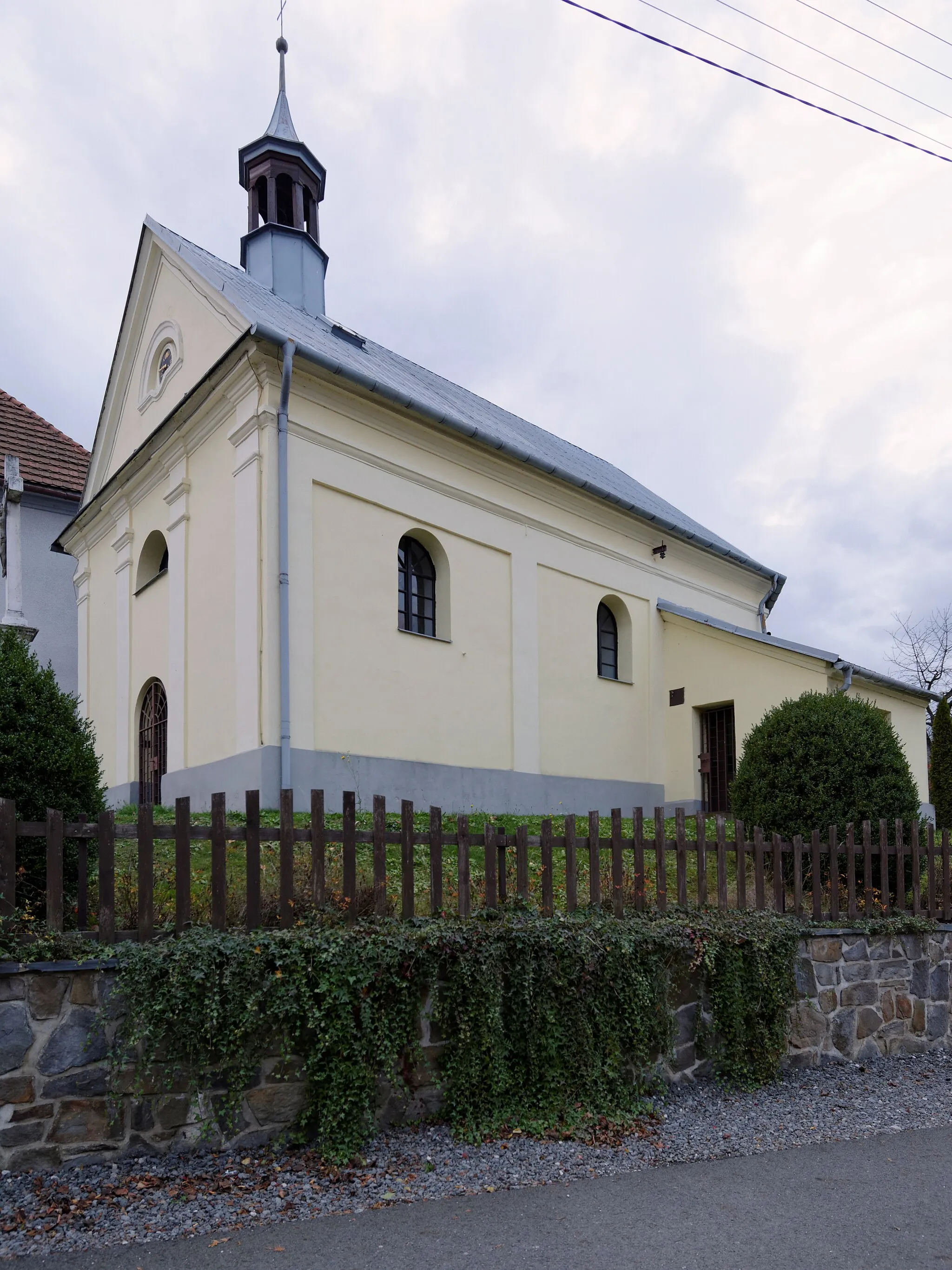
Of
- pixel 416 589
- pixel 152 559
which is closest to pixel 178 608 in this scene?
pixel 152 559

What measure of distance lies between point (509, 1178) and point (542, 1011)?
0.93 metres

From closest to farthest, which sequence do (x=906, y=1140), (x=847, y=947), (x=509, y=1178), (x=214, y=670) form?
(x=509, y=1178)
(x=906, y=1140)
(x=847, y=947)
(x=214, y=670)

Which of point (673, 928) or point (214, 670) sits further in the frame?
point (214, 670)

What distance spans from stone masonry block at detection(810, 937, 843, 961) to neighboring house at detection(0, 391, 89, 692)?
14214 mm

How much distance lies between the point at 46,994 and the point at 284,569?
777 centimetres

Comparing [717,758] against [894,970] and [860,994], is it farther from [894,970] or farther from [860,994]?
[860,994]

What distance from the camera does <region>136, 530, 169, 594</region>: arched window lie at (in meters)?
15.7

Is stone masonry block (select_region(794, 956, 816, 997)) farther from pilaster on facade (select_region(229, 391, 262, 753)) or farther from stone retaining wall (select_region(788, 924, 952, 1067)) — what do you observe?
pilaster on facade (select_region(229, 391, 262, 753))

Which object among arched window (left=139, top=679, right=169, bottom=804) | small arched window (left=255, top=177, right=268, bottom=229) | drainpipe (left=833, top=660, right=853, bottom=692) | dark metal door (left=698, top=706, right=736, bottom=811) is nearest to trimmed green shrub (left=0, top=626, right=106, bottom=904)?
arched window (left=139, top=679, right=169, bottom=804)

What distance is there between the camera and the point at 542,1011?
566 centimetres

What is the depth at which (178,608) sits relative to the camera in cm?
1409

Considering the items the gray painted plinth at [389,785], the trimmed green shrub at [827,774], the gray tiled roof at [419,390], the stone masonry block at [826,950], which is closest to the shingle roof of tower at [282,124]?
the gray tiled roof at [419,390]

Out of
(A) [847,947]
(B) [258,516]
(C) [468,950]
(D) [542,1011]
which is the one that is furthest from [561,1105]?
(B) [258,516]

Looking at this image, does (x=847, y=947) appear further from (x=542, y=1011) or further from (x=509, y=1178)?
(x=509, y=1178)
